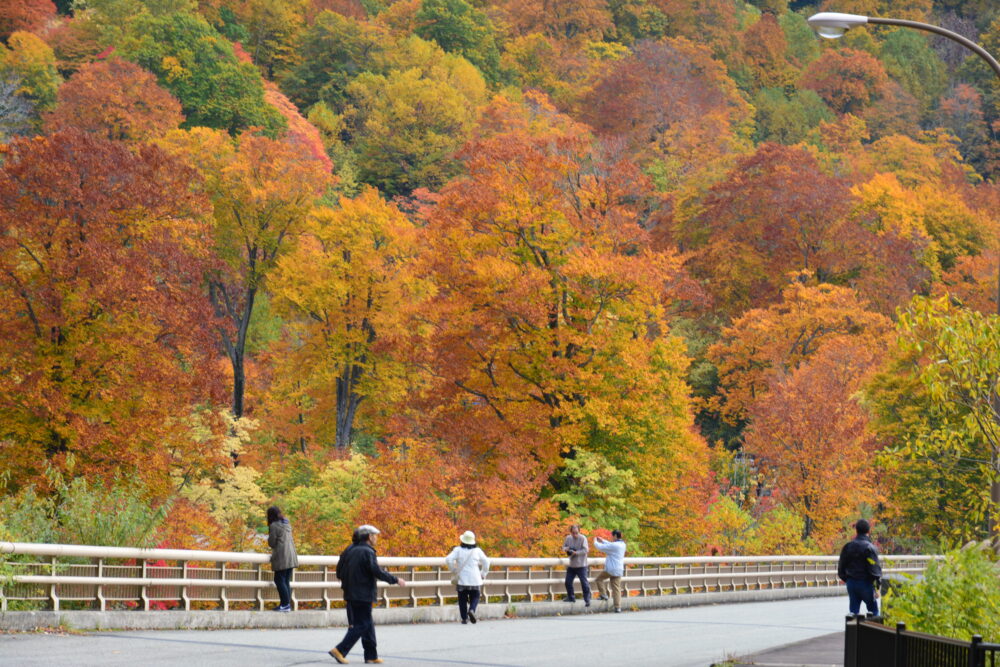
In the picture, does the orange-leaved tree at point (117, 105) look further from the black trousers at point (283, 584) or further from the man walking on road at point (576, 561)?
the black trousers at point (283, 584)

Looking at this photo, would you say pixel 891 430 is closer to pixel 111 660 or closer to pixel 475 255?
pixel 475 255

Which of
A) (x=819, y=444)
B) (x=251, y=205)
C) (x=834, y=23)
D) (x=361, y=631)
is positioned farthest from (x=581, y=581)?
(x=251, y=205)

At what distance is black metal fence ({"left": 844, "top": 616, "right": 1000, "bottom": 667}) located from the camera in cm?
800

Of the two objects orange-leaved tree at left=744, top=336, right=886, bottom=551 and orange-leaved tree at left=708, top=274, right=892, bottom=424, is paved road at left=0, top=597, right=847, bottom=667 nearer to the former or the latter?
orange-leaved tree at left=744, top=336, right=886, bottom=551

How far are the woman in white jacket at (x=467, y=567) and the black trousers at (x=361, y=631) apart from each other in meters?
6.37

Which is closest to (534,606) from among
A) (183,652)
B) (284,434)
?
(183,652)

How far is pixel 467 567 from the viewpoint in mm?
21422

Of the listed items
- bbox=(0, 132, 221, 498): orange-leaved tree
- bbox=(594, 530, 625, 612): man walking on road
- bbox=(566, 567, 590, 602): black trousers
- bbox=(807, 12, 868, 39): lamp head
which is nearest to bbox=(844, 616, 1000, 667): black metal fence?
bbox=(807, 12, 868, 39): lamp head

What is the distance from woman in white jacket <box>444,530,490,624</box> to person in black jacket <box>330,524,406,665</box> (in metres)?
6.05

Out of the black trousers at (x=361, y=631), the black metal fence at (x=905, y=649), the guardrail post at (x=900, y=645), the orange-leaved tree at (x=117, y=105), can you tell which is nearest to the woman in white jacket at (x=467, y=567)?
the black trousers at (x=361, y=631)

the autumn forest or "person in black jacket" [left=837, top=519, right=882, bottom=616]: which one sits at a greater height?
the autumn forest

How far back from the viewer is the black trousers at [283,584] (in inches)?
741

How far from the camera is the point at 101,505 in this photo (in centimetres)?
1873

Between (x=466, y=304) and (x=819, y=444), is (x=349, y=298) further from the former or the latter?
(x=466, y=304)
